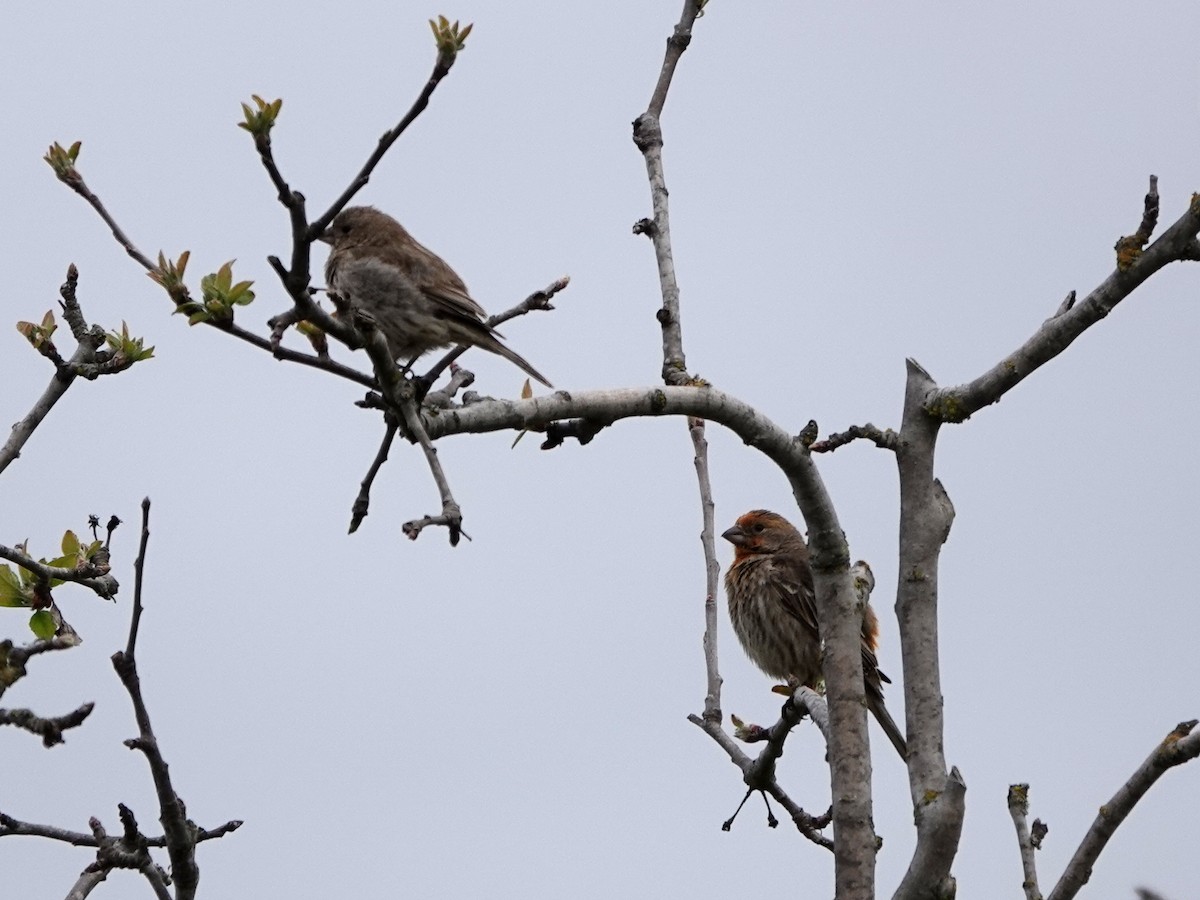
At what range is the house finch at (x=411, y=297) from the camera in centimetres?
692

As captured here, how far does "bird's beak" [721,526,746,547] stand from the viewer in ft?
38.6

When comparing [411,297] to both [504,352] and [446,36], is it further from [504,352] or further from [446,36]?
[446,36]

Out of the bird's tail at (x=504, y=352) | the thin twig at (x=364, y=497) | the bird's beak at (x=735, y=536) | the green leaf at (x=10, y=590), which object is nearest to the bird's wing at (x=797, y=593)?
the bird's beak at (x=735, y=536)

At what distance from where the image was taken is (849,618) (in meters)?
5.31

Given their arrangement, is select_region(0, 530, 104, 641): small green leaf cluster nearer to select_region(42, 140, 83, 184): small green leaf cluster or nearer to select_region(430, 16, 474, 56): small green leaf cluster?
select_region(42, 140, 83, 184): small green leaf cluster

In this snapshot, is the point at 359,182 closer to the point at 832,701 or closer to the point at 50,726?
the point at 50,726

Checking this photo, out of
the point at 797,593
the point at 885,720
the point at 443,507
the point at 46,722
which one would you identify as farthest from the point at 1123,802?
the point at 797,593

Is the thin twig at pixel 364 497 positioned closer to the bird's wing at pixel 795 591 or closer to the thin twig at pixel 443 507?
the thin twig at pixel 443 507

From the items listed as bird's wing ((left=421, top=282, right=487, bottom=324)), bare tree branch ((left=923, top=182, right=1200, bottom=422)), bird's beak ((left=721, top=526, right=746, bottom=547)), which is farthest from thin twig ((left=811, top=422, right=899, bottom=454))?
bird's beak ((left=721, top=526, right=746, bottom=547))

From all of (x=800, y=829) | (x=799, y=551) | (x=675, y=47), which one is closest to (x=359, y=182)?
(x=675, y=47)

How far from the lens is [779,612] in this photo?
1084cm

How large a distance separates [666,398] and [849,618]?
1.20m

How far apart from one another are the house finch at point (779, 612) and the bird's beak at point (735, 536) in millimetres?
79

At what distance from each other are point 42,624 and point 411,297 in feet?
7.80
